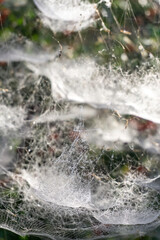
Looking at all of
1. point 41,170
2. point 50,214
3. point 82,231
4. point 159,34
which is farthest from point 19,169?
point 159,34

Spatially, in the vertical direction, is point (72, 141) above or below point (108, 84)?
below

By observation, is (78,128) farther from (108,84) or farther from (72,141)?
(108,84)

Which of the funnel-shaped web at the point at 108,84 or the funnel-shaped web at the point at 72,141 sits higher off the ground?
the funnel-shaped web at the point at 108,84

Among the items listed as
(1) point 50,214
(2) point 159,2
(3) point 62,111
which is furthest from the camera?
(1) point 50,214

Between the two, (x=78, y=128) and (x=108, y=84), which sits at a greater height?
(x=108, y=84)

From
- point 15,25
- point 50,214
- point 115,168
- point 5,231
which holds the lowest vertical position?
point 5,231

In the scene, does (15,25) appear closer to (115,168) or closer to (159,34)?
(159,34)

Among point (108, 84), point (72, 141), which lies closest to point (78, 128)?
point (72, 141)

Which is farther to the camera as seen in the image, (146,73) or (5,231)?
(5,231)

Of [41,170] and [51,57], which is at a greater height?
[51,57]

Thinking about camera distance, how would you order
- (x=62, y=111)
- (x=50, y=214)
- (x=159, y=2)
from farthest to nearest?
(x=50, y=214)
(x=62, y=111)
(x=159, y=2)

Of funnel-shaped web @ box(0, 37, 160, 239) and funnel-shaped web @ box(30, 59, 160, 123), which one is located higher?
funnel-shaped web @ box(30, 59, 160, 123)
